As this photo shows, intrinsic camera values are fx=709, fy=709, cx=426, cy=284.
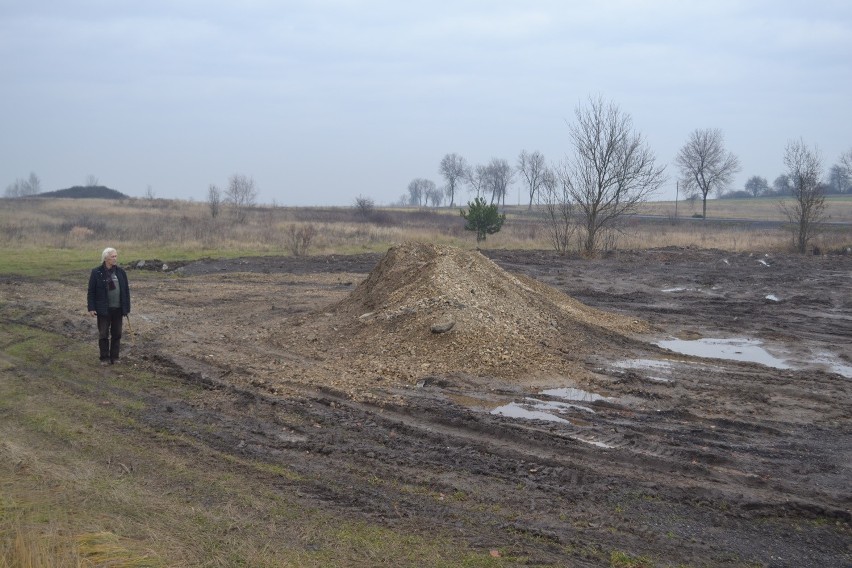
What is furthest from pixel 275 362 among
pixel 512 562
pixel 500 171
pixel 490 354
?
pixel 500 171

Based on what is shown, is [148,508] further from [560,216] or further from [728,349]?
[560,216]

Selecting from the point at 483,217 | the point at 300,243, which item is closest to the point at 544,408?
the point at 300,243

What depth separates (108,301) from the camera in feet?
33.7

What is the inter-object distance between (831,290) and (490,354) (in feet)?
47.1

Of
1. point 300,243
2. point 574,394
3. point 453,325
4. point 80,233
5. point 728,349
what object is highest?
point 80,233

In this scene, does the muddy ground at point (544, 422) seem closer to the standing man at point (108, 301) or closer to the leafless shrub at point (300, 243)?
the standing man at point (108, 301)

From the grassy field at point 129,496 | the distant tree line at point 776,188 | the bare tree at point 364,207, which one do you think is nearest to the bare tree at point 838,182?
the distant tree line at point 776,188

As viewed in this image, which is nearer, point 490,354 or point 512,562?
point 512,562

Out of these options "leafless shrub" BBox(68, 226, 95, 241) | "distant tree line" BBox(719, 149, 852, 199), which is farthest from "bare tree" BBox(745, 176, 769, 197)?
"leafless shrub" BBox(68, 226, 95, 241)

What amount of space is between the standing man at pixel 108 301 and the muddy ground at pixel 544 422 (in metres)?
0.32

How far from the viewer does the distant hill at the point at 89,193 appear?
89062 mm

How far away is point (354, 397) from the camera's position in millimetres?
8516

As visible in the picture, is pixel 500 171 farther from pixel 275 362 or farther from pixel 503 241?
pixel 275 362

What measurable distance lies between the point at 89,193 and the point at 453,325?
93.2 m
